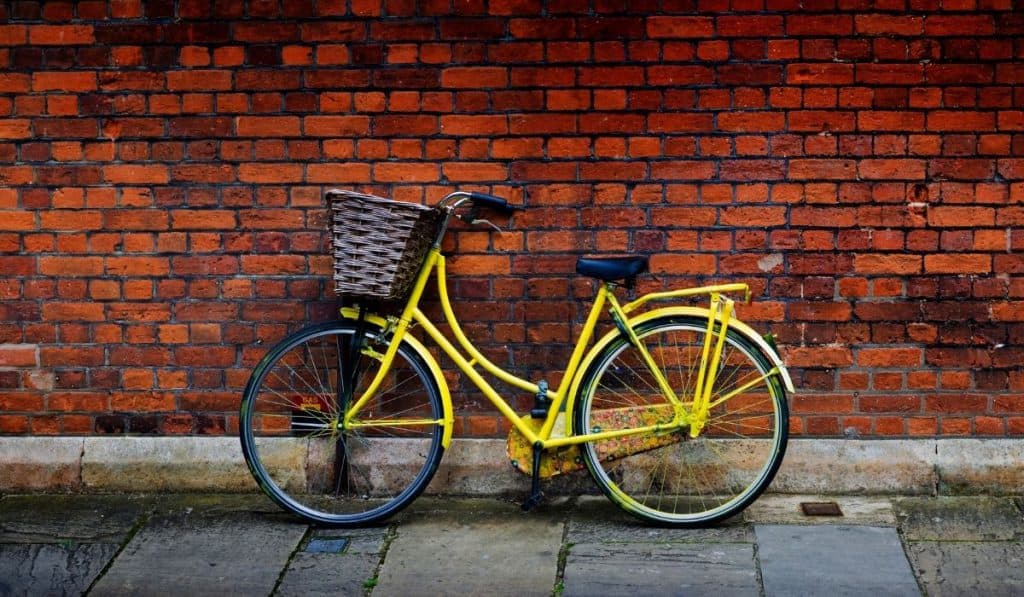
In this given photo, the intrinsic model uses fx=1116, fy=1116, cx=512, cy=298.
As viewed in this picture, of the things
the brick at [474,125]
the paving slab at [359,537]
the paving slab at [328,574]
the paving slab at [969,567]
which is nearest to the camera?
the paving slab at [969,567]

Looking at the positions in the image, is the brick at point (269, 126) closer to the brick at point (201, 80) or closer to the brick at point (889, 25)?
the brick at point (201, 80)

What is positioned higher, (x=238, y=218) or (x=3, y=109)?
(x=3, y=109)

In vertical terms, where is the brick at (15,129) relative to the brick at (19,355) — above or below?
above

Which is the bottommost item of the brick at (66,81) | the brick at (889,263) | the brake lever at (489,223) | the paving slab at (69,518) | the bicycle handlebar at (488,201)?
the paving slab at (69,518)

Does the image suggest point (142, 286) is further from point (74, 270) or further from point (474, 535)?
point (474, 535)

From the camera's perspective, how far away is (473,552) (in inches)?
176

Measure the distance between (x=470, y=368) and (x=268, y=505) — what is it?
44.8 inches

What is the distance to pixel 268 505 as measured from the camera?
16.4 feet

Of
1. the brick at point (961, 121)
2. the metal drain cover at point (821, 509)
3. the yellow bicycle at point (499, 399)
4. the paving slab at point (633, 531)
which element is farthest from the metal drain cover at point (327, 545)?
the brick at point (961, 121)

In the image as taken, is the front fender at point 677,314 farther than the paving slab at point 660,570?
Yes

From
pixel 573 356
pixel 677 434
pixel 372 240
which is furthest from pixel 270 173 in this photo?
pixel 677 434

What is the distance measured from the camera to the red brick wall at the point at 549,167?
15.7 ft

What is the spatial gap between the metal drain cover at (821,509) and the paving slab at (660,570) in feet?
1.54

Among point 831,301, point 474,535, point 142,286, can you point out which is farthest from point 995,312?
point 142,286
